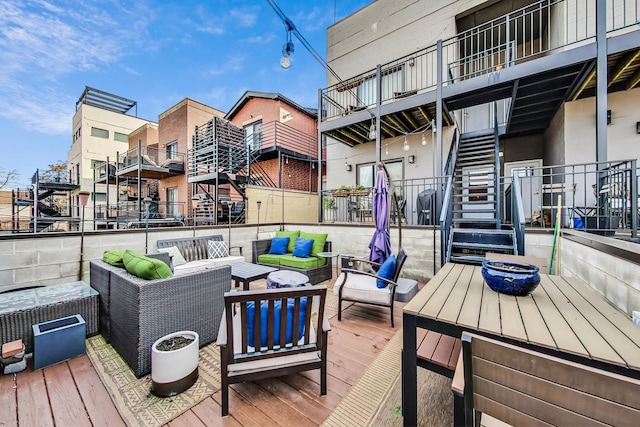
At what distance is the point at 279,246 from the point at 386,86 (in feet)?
21.7

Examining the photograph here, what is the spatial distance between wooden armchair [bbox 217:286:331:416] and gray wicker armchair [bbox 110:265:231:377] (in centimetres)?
91

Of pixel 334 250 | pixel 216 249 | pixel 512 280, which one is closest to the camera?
pixel 512 280

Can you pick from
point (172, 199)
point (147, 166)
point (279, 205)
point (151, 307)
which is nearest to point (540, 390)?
point (151, 307)

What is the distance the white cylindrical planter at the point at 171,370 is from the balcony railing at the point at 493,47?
6.57 m

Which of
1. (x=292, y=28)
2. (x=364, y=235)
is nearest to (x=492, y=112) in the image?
(x=364, y=235)

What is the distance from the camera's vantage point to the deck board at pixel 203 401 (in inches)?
71.2

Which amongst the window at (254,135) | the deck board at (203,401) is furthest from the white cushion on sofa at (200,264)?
the window at (254,135)

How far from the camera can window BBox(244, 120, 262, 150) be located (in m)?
11.3

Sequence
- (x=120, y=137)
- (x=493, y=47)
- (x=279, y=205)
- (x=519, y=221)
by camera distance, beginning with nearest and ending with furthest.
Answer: (x=519, y=221), (x=493, y=47), (x=279, y=205), (x=120, y=137)

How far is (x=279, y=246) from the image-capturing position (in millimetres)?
5781

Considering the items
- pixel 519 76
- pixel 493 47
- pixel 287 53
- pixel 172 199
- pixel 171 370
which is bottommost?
pixel 171 370

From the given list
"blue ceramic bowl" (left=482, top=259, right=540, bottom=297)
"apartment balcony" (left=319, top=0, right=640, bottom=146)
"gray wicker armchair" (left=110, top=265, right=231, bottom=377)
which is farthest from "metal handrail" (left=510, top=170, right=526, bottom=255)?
"gray wicker armchair" (left=110, top=265, right=231, bottom=377)

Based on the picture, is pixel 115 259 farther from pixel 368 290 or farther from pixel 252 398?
pixel 368 290

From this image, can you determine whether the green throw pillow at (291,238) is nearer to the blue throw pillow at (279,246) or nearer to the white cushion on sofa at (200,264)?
the blue throw pillow at (279,246)
